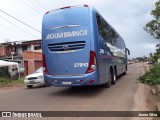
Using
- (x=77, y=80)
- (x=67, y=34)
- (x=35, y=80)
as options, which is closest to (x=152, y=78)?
(x=77, y=80)

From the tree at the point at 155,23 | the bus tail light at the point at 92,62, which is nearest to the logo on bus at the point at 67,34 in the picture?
the bus tail light at the point at 92,62

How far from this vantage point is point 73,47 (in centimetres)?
1151

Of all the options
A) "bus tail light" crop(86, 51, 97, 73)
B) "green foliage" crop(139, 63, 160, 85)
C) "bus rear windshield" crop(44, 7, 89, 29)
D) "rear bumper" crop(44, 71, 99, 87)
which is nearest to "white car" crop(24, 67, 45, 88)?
"rear bumper" crop(44, 71, 99, 87)

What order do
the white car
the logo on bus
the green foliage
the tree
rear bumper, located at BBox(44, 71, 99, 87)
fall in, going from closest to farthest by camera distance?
rear bumper, located at BBox(44, 71, 99, 87)
the logo on bus
the green foliage
the white car
the tree

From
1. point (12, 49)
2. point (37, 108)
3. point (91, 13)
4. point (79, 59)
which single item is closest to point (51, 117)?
point (37, 108)

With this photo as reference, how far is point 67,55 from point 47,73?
4.38 feet

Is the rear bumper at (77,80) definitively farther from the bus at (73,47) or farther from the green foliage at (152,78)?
the green foliage at (152,78)

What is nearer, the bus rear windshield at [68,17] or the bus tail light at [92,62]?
the bus tail light at [92,62]

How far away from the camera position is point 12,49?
42.7m

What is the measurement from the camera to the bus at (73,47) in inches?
442

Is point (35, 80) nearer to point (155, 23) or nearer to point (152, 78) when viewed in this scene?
point (152, 78)

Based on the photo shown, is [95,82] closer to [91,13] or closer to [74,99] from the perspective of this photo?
[74,99]

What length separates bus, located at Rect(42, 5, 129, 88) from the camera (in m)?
11.2

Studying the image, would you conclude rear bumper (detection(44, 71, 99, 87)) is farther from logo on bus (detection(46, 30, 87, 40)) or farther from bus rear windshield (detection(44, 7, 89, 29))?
bus rear windshield (detection(44, 7, 89, 29))
